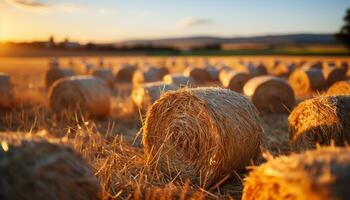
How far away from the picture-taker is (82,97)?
9984 mm

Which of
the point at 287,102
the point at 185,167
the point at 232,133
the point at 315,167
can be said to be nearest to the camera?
the point at 315,167

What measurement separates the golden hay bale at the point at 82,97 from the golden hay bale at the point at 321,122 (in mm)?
5465

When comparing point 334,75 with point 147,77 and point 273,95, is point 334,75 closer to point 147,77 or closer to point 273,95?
point 273,95

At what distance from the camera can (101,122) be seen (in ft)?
32.6

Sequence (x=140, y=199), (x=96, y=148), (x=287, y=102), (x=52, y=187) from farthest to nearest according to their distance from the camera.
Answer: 1. (x=287, y=102)
2. (x=96, y=148)
3. (x=140, y=199)
4. (x=52, y=187)

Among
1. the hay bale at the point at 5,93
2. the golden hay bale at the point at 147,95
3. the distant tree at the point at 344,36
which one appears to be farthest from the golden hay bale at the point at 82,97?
the distant tree at the point at 344,36

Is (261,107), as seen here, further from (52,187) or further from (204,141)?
(52,187)

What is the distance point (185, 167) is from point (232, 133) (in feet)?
2.70

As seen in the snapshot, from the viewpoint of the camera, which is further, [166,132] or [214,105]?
[166,132]

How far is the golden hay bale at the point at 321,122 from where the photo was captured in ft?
17.2

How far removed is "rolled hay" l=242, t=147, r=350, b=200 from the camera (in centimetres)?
249

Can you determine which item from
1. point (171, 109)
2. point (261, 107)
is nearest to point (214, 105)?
point (171, 109)

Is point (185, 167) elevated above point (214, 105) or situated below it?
below

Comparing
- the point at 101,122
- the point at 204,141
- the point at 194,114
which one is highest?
the point at 194,114
